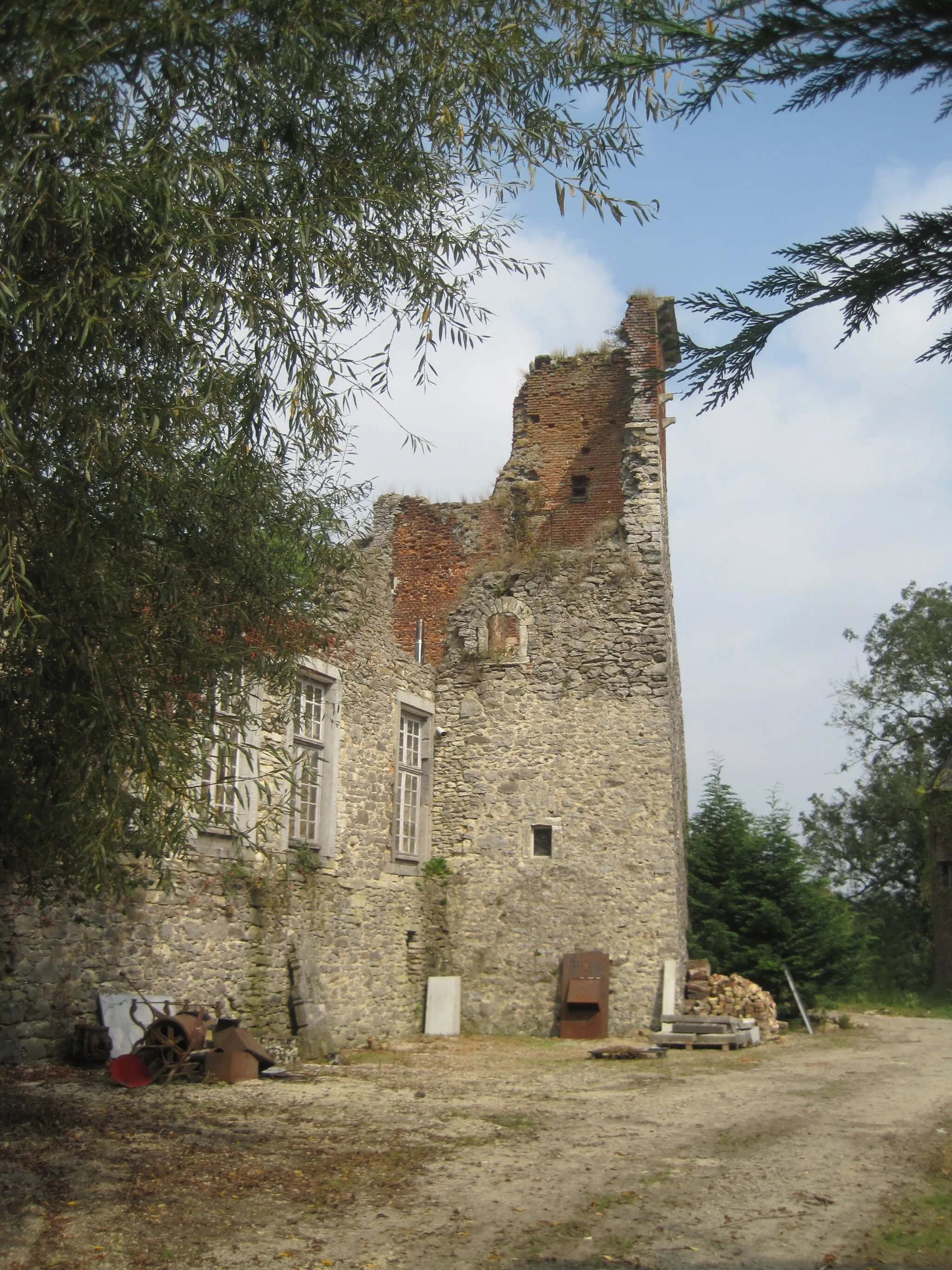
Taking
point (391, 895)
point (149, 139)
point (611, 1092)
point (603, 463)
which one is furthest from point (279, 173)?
point (603, 463)

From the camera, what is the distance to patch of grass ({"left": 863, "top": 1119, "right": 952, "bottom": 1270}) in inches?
194

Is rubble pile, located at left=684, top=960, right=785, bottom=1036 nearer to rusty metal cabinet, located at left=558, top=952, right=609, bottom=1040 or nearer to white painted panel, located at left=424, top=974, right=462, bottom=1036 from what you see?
rusty metal cabinet, located at left=558, top=952, right=609, bottom=1040

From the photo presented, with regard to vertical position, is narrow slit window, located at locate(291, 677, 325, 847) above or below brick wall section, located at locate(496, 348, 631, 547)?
below

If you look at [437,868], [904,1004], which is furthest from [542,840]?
[904,1004]

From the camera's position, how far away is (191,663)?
228 inches

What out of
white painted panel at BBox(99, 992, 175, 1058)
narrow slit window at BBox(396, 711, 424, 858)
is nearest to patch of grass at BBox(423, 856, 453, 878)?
narrow slit window at BBox(396, 711, 424, 858)

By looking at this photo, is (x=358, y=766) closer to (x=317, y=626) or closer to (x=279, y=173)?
(x=317, y=626)

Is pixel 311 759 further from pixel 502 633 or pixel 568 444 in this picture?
pixel 568 444

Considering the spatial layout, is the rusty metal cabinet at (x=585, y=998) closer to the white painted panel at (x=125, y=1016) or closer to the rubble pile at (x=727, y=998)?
the rubble pile at (x=727, y=998)

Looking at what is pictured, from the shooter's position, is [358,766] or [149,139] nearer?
[149,139]

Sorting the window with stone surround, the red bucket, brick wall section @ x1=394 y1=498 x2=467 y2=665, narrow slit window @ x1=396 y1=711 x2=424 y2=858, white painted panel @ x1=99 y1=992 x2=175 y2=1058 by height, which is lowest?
the red bucket

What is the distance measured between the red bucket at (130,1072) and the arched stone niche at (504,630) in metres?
7.82

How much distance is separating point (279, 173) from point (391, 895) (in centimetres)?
966

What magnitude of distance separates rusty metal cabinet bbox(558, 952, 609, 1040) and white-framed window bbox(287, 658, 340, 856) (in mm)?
3543
